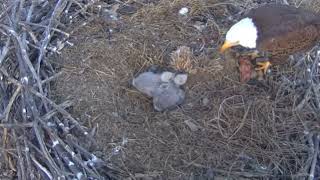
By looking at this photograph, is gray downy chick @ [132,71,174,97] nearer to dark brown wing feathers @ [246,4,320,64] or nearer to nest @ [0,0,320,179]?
nest @ [0,0,320,179]

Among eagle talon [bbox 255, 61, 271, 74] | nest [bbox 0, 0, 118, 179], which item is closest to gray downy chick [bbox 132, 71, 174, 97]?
nest [bbox 0, 0, 118, 179]

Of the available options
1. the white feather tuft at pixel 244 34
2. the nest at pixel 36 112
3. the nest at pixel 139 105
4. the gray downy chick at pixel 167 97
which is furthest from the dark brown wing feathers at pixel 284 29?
the nest at pixel 36 112

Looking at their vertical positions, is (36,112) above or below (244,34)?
below

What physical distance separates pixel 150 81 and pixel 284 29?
822mm

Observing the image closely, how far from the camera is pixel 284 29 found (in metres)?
3.01

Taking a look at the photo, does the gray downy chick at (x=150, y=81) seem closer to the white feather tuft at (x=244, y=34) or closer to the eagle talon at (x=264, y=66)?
the white feather tuft at (x=244, y=34)

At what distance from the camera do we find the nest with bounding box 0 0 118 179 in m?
2.83

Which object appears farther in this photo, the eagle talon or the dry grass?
the eagle talon

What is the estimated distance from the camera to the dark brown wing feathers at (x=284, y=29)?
301 cm

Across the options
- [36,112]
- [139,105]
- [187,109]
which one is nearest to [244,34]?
[187,109]

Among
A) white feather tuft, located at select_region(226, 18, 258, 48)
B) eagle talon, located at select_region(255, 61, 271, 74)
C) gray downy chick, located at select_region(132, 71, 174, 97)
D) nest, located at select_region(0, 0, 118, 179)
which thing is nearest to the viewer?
nest, located at select_region(0, 0, 118, 179)

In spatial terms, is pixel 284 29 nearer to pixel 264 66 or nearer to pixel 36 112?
pixel 264 66

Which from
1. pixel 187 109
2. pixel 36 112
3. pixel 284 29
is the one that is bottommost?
pixel 187 109

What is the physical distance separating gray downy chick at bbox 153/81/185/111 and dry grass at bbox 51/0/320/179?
0.15ft
